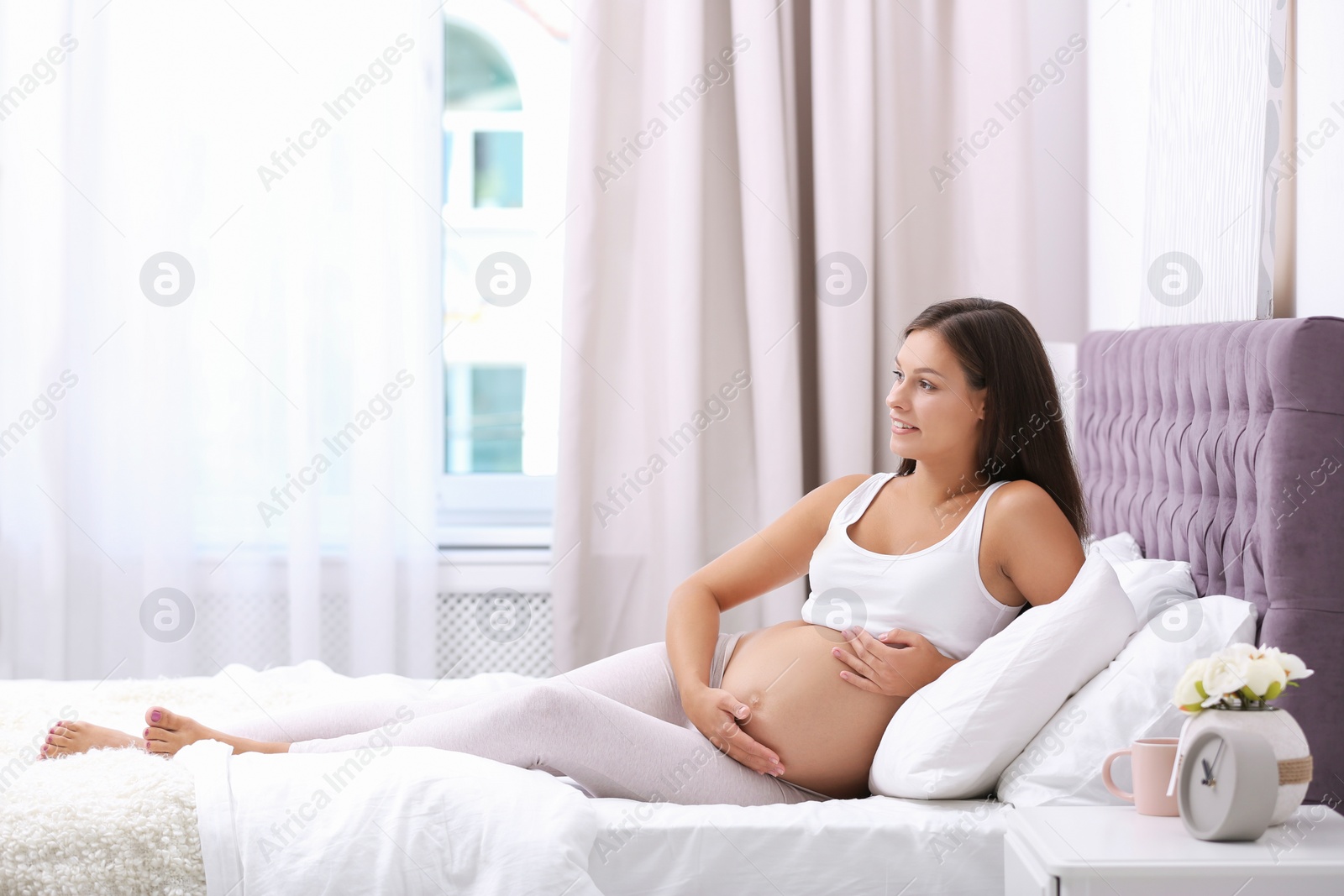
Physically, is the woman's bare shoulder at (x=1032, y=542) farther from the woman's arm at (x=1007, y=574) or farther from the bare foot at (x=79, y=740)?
the bare foot at (x=79, y=740)

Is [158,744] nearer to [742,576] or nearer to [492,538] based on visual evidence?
[742,576]

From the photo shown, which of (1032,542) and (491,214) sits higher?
(491,214)

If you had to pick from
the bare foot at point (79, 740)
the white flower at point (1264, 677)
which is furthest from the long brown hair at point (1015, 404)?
the bare foot at point (79, 740)

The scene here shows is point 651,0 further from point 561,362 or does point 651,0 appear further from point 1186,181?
point 1186,181

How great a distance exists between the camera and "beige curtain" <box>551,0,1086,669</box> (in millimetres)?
2631

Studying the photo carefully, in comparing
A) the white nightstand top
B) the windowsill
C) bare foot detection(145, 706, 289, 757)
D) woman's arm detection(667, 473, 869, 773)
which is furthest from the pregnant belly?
the windowsill

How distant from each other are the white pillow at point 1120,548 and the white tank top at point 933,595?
13.5 inches

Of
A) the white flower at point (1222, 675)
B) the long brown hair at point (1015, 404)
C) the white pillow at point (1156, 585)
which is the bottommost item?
the white flower at point (1222, 675)

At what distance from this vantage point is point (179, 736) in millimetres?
1444

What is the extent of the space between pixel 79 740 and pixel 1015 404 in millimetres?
1316

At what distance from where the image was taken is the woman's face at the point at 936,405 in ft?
5.08

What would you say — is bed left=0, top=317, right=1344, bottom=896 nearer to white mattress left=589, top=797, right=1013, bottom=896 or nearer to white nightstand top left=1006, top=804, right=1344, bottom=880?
white mattress left=589, top=797, right=1013, bottom=896

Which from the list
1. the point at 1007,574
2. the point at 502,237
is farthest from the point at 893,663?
the point at 502,237

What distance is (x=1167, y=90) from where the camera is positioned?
201 centimetres
